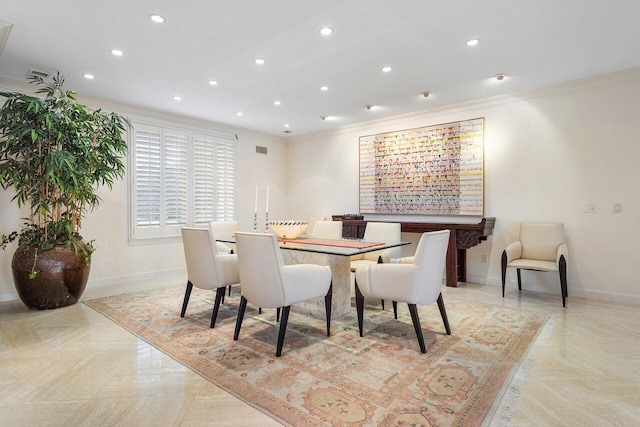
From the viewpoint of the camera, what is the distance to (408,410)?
1830 mm

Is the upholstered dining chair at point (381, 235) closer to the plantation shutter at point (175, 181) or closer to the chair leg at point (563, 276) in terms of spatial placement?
the chair leg at point (563, 276)

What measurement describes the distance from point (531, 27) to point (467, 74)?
1004mm

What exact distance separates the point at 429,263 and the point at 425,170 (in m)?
2.91

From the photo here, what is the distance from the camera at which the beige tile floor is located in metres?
1.79

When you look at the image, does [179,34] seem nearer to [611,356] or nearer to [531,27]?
[531,27]

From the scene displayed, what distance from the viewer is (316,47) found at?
10.3ft

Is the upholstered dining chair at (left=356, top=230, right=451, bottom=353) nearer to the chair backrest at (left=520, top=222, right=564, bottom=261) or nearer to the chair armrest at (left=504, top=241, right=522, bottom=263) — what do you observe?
the chair armrest at (left=504, top=241, right=522, bottom=263)

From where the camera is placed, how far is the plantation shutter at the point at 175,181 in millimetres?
5348

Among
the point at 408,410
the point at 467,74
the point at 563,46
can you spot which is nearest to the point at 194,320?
the point at 408,410

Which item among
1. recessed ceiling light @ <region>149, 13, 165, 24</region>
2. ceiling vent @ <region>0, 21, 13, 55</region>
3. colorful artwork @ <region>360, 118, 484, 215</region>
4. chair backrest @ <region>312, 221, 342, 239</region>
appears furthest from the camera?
colorful artwork @ <region>360, 118, 484, 215</region>

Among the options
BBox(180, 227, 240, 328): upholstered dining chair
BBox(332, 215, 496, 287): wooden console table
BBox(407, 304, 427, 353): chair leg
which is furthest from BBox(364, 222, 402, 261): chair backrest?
BBox(180, 227, 240, 328): upholstered dining chair

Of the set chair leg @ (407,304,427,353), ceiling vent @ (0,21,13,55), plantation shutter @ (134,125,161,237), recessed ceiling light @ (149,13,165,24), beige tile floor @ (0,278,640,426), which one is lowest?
beige tile floor @ (0,278,640,426)

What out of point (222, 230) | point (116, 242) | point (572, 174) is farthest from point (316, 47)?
point (116, 242)

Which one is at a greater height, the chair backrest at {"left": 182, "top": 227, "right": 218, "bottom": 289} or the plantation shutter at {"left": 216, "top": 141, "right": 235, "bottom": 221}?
the plantation shutter at {"left": 216, "top": 141, "right": 235, "bottom": 221}
